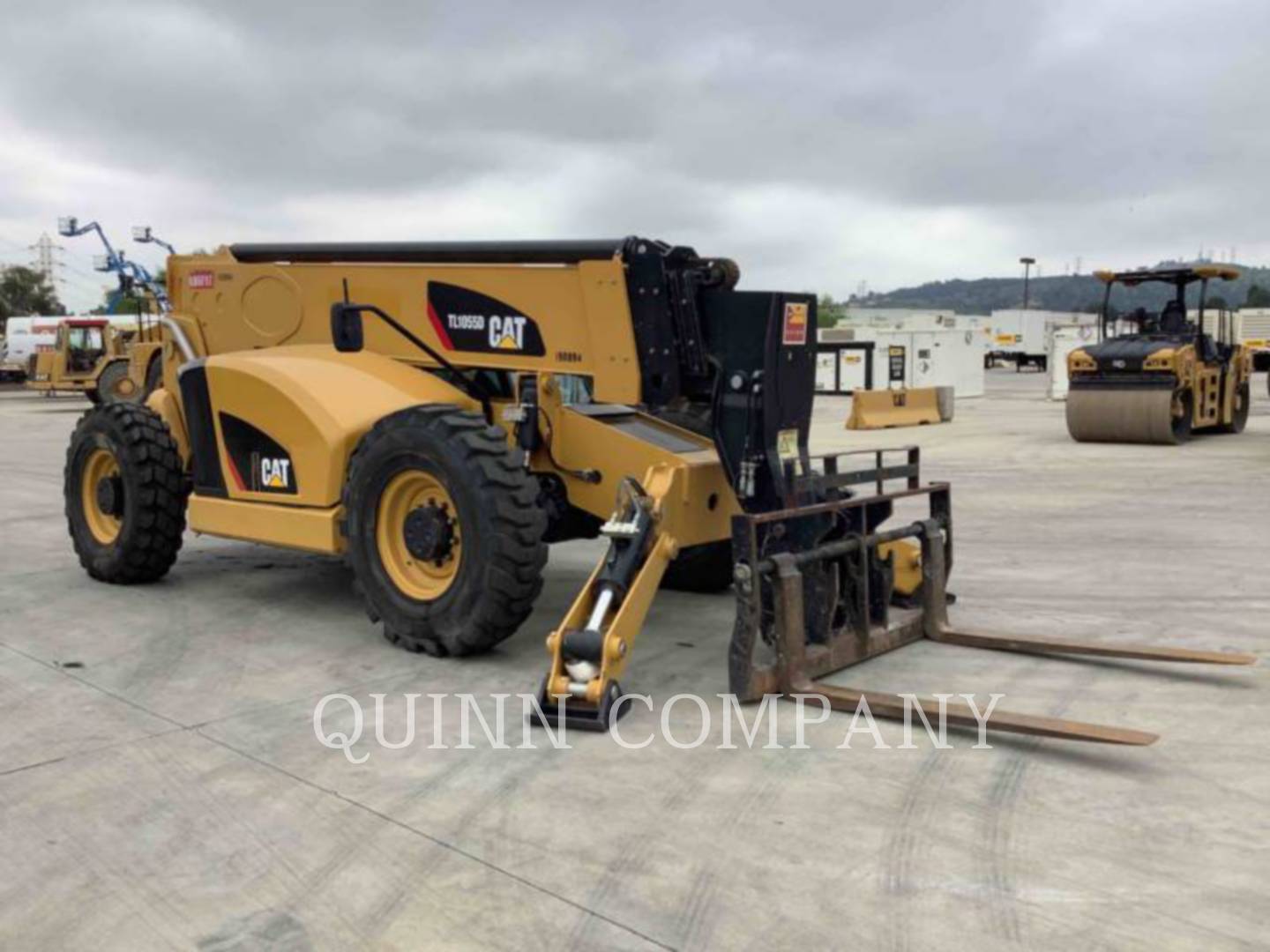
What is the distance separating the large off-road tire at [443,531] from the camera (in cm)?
561

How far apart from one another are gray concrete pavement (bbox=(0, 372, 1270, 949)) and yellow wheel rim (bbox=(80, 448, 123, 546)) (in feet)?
2.76

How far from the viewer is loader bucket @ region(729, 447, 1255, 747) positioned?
505cm

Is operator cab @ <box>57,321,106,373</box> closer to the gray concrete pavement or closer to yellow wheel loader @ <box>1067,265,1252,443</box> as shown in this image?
yellow wheel loader @ <box>1067,265,1252,443</box>

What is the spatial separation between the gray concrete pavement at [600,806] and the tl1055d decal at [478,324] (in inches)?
62.1

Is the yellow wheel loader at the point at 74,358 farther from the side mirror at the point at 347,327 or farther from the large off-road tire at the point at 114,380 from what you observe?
the side mirror at the point at 347,327

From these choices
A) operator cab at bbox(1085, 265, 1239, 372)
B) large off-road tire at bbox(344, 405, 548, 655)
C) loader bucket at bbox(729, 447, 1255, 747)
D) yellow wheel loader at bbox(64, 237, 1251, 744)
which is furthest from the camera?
operator cab at bbox(1085, 265, 1239, 372)

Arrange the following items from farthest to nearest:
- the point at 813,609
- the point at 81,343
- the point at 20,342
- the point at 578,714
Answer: the point at 20,342 < the point at 81,343 < the point at 813,609 < the point at 578,714

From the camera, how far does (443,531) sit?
591 centimetres

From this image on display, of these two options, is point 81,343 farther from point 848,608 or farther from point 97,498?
point 848,608

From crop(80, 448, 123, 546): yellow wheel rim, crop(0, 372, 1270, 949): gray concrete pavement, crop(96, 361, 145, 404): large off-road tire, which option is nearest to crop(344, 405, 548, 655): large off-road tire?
crop(0, 372, 1270, 949): gray concrete pavement

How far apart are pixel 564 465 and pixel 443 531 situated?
2.76ft

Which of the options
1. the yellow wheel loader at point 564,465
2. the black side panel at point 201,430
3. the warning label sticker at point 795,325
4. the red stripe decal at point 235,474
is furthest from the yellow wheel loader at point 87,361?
the warning label sticker at point 795,325

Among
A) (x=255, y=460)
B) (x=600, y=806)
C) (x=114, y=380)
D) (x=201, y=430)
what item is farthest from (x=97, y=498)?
(x=114, y=380)

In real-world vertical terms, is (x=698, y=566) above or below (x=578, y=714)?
above
